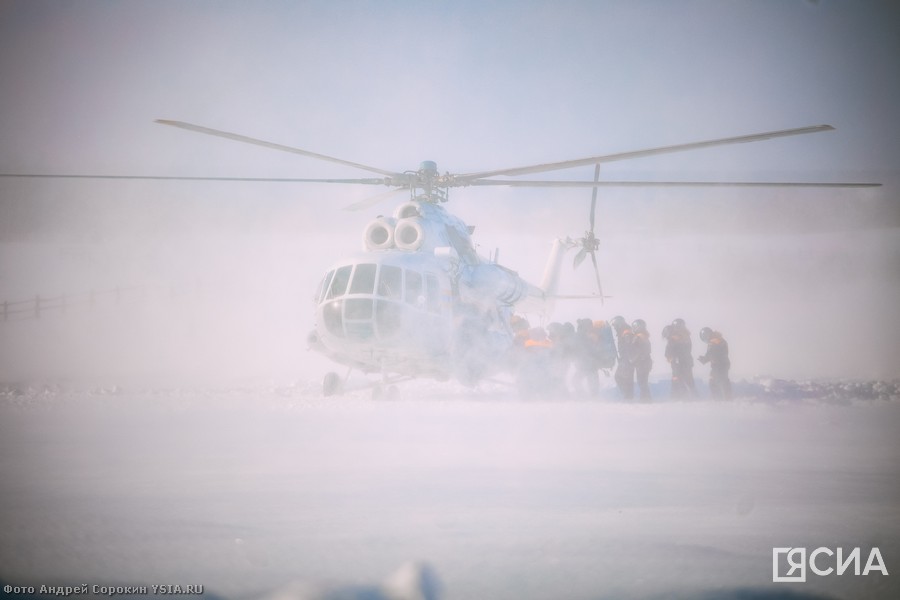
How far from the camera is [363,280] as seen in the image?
6285mm

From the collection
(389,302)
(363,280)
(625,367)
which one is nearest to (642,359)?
(625,367)

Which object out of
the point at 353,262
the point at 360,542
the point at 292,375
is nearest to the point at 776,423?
the point at 360,542

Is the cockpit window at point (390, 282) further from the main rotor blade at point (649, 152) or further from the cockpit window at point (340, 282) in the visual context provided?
the main rotor blade at point (649, 152)

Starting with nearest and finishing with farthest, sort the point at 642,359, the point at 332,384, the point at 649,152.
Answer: the point at 649,152
the point at 332,384
the point at 642,359

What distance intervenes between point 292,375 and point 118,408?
572 centimetres

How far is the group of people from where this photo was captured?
7.79 m

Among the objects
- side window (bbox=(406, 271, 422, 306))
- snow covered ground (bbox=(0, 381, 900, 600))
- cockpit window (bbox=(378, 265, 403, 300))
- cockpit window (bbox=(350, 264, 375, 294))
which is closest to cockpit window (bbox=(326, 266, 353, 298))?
cockpit window (bbox=(350, 264, 375, 294))

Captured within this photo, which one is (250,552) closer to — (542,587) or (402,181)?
(542,587)

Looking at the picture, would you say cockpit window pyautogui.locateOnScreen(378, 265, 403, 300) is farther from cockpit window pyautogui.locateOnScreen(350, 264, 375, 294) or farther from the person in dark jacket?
the person in dark jacket

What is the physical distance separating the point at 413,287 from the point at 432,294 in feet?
1.37

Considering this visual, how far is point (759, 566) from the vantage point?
1.83 metres

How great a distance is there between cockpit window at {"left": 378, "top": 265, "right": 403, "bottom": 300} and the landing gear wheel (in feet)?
6.83

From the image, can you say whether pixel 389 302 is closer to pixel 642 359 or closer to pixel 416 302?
pixel 416 302

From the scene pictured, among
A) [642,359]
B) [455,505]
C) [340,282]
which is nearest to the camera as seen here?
[455,505]
